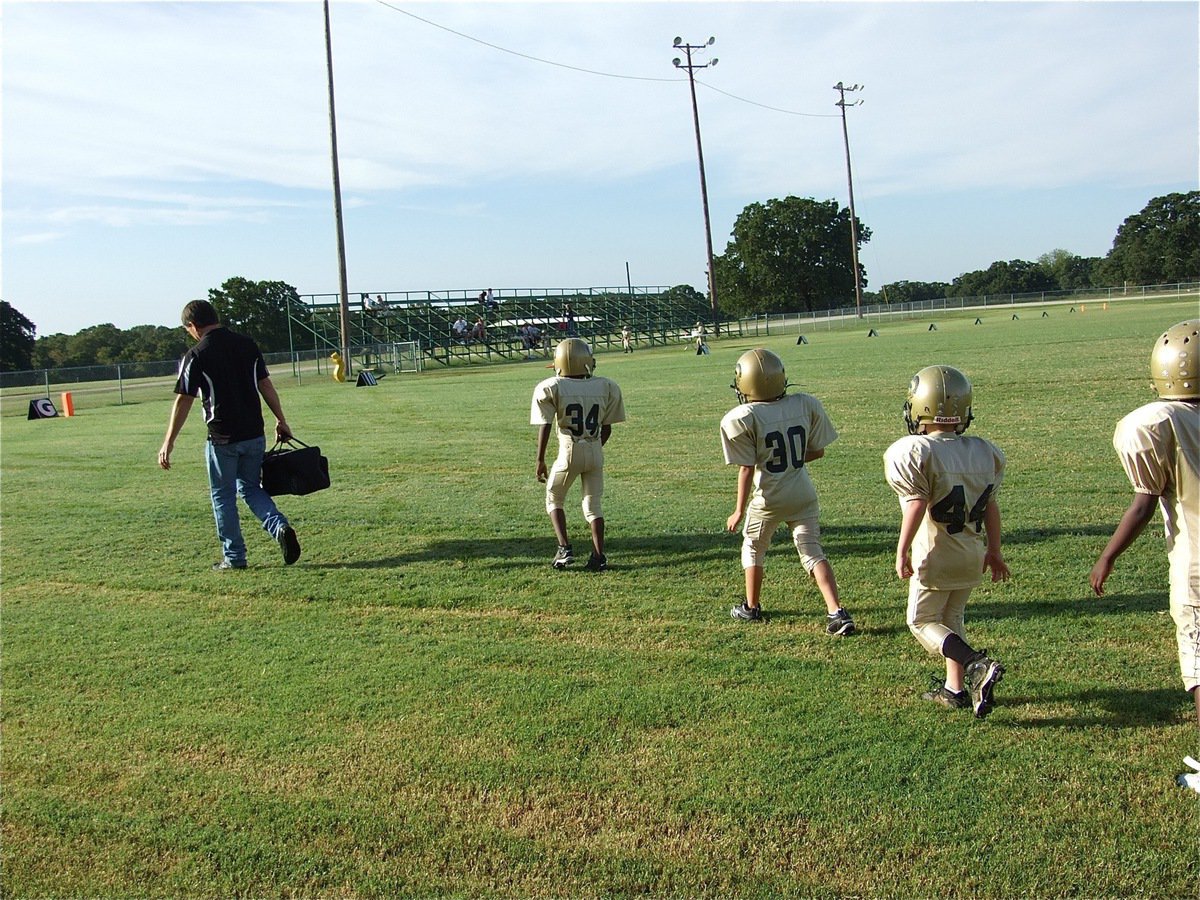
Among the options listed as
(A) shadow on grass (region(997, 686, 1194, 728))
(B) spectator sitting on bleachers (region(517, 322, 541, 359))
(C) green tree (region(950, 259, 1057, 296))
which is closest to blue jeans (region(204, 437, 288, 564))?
(A) shadow on grass (region(997, 686, 1194, 728))

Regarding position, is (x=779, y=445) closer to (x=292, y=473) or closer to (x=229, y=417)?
(x=292, y=473)

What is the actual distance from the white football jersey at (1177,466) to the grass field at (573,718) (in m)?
0.84

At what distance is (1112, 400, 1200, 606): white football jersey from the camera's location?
3594 mm

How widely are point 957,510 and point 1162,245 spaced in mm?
108614

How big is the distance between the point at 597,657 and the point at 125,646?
9.57 feet

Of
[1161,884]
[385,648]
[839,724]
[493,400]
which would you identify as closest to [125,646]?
[385,648]

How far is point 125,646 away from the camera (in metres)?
5.78

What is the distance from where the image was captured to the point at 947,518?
14.1ft

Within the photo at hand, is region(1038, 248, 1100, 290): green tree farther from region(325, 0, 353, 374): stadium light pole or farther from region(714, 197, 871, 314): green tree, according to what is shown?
region(325, 0, 353, 374): stadium light pole

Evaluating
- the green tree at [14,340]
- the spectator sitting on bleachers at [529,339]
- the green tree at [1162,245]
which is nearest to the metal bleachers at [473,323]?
the spectator sitting on bleachers at [529,339]

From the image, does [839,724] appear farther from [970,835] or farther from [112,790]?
[112,790]

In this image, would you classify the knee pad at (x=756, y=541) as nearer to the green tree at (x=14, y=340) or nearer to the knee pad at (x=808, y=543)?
the knee pad at (x=808, y=543)

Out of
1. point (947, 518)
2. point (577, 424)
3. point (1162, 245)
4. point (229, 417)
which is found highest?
point (1162, 245)

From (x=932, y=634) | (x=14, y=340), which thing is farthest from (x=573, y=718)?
(x=14, y=340)
